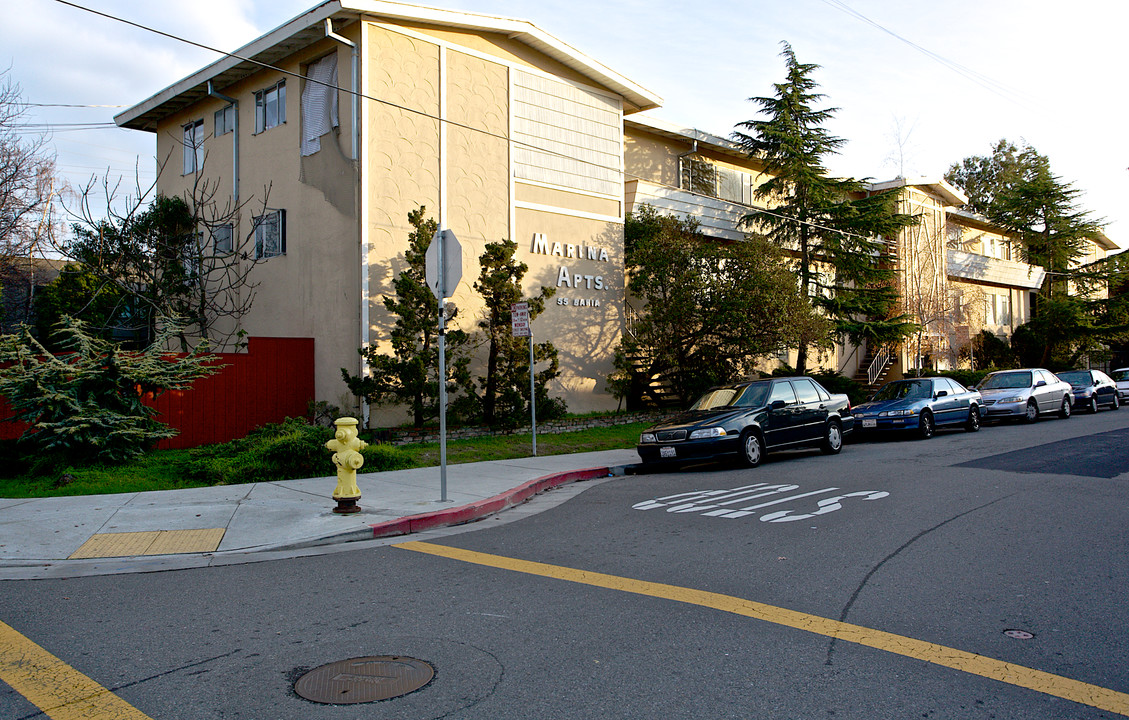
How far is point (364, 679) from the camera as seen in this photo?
13.6 feet

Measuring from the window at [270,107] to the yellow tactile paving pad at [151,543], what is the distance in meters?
13.6

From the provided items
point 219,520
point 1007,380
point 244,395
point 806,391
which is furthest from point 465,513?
point 1007,380

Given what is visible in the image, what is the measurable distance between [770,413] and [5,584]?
1103 cm

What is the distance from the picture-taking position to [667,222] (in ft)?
71.0

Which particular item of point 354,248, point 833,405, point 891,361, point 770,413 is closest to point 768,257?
point 833,405

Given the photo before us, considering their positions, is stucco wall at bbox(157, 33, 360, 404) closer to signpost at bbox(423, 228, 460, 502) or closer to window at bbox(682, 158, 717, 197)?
signpost at bbox(423, 228, 460, 502)

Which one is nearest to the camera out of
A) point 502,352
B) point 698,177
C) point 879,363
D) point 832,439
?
point 832,439

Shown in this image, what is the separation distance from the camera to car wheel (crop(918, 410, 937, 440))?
58.3ft

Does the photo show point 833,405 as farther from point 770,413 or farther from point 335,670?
point 335,670

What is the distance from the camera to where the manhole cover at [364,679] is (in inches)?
154

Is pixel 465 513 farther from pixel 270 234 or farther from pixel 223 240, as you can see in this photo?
pixel 223 240

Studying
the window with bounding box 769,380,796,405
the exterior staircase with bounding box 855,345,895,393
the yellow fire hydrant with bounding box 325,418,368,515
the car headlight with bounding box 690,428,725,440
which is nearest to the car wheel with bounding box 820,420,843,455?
the window with bounding box 769,380,796,405

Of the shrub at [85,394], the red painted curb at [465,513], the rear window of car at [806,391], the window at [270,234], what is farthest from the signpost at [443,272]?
the window at [270,234]

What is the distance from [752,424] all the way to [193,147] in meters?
17.7
